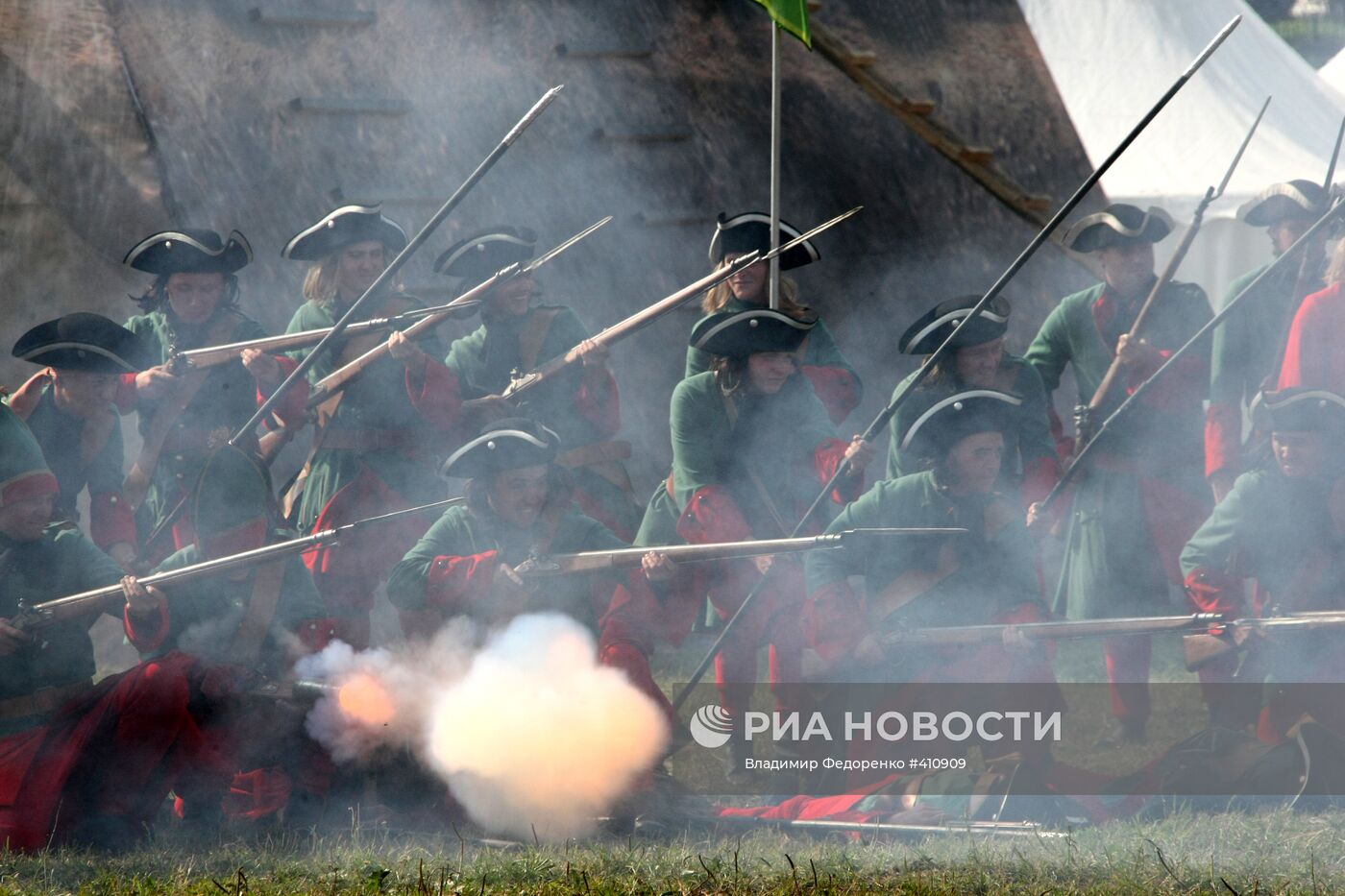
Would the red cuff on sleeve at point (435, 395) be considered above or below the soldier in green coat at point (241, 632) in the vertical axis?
above

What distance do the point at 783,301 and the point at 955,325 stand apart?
2.54 feet

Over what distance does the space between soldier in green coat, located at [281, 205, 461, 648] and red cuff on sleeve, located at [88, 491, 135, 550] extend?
2.12ft

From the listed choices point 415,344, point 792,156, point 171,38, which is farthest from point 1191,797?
point 171,38

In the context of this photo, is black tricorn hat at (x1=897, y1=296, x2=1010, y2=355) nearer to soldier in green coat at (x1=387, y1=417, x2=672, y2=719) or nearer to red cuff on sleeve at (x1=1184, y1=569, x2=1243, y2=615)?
red cuff on sleeve at (x1=1184, y1=569, x2=1243, y2=615)

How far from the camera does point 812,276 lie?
903 cm

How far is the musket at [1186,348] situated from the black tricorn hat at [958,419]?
47 cm

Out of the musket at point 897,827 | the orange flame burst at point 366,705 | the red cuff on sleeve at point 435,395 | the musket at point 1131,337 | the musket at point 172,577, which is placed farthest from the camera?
the red cuff on sleeve at point 435,395

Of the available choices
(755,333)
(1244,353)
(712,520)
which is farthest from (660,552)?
(1244,353)

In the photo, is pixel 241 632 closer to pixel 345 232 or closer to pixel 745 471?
pixel 345 232

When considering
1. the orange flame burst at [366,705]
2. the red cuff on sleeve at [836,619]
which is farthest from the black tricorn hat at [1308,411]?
the orange flame burst at [366,705]

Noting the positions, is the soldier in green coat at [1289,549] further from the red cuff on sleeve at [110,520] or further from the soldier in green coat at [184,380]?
the red cuff on sleeve at [110,520]

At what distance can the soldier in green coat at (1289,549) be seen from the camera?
601 cm

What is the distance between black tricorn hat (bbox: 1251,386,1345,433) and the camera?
19.8 feet

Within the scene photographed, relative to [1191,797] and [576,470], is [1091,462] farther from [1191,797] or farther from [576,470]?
[576,470]
